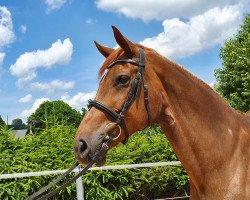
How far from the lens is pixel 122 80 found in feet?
8.01

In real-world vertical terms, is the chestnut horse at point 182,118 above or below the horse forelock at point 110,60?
below

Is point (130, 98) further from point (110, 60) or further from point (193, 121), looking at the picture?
point (193, 121)

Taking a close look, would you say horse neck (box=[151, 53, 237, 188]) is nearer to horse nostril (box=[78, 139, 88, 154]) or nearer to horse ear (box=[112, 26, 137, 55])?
horse ear (box=[112, 26, 137, 55])

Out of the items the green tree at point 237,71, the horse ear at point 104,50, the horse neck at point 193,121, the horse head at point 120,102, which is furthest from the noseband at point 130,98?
the green tree at point 237,71

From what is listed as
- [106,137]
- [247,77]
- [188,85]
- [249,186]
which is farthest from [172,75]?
[247,77]

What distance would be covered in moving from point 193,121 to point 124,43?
699mm

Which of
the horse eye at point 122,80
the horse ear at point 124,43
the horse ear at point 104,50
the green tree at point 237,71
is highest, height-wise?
the green tree at point 237,71

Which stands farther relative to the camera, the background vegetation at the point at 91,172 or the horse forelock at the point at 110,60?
the background vegetation at the point at 91,172

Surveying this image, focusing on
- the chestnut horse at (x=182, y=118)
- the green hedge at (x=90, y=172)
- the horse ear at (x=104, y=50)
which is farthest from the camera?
the green hedge at (x=90, y=172)

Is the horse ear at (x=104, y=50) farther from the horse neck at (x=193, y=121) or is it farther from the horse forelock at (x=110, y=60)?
the horse neck at (x=193, y=121)

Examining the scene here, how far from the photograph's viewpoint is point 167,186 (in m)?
6.25

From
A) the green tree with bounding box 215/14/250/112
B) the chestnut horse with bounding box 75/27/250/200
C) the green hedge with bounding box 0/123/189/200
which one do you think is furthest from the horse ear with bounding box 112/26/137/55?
the green tree with bounding box 215/14/250/112

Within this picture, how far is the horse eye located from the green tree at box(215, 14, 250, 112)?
801 inches

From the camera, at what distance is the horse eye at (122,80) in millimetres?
2432
